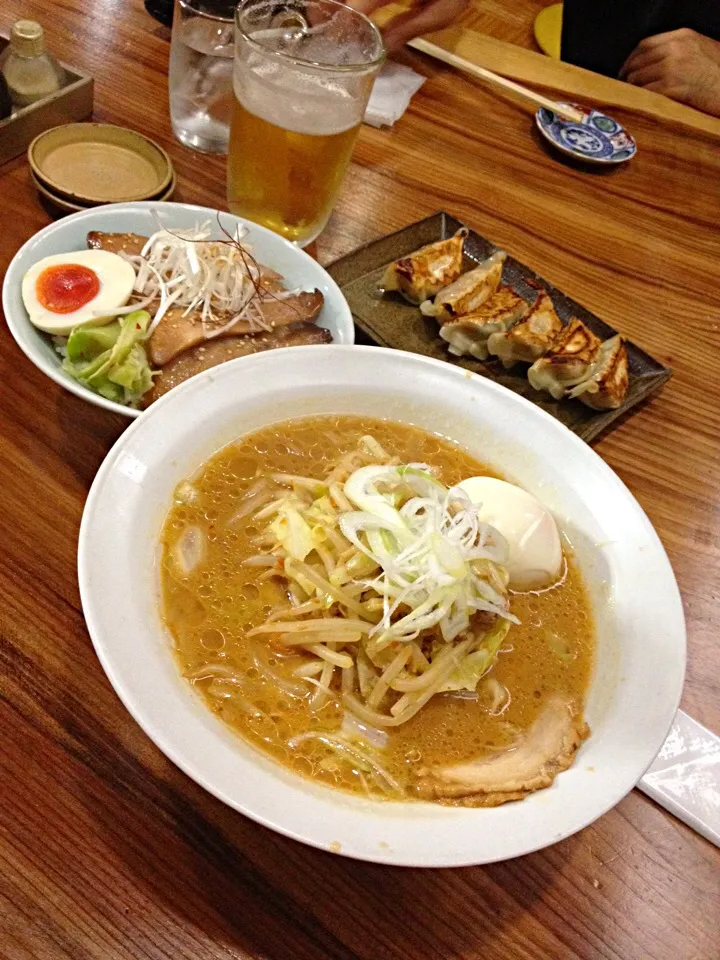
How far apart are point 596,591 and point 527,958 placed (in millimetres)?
641

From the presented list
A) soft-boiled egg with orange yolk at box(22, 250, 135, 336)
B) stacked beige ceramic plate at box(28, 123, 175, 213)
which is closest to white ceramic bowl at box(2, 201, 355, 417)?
soft-boiled egg with orange yolk at box(22, 250, 135, 336)

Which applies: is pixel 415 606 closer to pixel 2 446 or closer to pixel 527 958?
pixel 527 958

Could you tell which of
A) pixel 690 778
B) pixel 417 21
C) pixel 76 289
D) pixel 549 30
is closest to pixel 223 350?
pixel 76 289

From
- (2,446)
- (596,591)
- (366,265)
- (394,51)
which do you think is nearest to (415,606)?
(596,591)

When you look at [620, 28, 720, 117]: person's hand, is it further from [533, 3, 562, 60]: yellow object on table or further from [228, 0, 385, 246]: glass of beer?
[228, 0, 385, 246]: glass of beer

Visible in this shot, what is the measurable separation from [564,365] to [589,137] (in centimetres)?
140

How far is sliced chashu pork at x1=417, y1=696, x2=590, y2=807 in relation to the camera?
115cm

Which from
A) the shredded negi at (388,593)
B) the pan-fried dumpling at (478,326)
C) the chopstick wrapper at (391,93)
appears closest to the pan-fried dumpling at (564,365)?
the pan-fried dumpling at (478,326)

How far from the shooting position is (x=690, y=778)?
1402 mm

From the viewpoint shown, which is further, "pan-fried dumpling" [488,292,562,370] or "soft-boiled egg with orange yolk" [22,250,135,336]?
"pan-fried dumpling" [488,292,562,370]

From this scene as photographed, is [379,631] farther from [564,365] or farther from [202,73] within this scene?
[202,73]

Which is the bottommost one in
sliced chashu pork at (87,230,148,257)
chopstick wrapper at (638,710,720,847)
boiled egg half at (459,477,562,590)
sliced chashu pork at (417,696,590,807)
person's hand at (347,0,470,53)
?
chopstick wrapper at (638,710,720,847)

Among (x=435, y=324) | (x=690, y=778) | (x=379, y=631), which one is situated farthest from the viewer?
(x=435, y=324)

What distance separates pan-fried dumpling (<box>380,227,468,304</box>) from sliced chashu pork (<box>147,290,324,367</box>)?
1.16 ft
